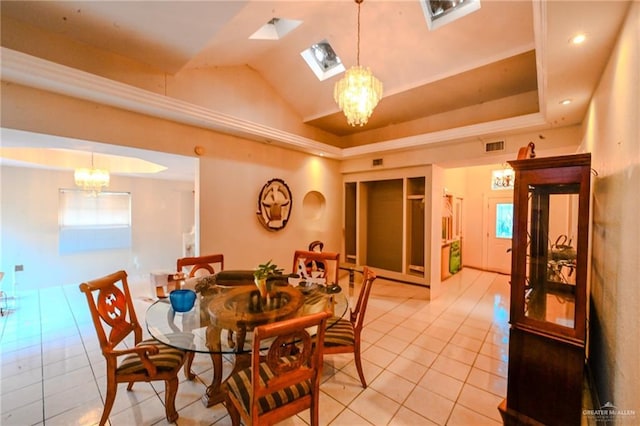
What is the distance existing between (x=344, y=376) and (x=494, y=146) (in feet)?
12.4

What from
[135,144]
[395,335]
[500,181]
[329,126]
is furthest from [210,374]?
[500,181]

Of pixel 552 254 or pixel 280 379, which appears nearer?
pixel 280 379

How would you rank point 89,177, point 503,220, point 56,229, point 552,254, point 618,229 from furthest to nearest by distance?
point 503,220 < point 56,229 < point 89,177 < point 552,254 < point 618,229

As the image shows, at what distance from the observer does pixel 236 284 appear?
2693 mm

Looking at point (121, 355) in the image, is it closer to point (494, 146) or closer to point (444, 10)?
point (444, 10)

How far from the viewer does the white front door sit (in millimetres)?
6270

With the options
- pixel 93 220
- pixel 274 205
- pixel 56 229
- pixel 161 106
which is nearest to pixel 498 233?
pixel 274 205

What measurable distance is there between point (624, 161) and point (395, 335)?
8.64 ft

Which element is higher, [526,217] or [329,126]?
[329,126]

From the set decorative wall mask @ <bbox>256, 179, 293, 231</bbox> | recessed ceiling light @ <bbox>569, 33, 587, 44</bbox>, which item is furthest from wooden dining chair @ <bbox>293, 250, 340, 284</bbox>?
recessed ceiling light @ <bbox>569, 33, 587, 44</bbox>

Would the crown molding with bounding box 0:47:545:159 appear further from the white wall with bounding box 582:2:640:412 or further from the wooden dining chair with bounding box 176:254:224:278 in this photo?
the wooden dining chair with bounding box 176:254:224:278

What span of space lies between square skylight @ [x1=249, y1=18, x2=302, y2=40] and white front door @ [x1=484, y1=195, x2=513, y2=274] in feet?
20.4

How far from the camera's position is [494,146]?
3.78 m

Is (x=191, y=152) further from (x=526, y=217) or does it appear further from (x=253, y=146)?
(x=526, y=217)
